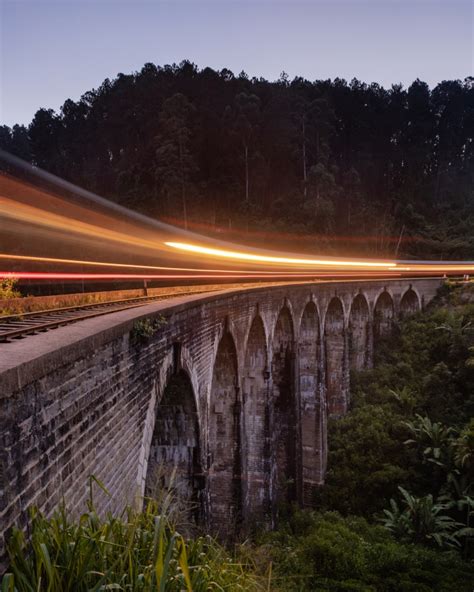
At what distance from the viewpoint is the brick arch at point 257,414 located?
15.9 m

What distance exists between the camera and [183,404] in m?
9.84

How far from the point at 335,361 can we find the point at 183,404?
17437 mm

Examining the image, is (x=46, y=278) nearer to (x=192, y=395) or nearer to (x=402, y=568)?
(x=192, y=395)

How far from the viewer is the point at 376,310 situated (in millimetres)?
33438

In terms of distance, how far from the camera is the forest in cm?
4406

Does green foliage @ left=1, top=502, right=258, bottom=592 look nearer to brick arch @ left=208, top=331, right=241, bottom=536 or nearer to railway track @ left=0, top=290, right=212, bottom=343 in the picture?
railway track @ left=0, top=290, right=212, bottom=343

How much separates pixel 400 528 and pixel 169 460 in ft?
29.9

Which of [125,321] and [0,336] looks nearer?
[0,336]

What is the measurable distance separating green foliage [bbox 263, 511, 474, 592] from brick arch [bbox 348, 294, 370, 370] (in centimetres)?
1560

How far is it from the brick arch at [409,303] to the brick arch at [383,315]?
2320mm

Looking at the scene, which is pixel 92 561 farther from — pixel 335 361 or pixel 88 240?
pixel 335 361

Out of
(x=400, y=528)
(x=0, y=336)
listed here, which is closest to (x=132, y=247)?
(x=0, y=336)

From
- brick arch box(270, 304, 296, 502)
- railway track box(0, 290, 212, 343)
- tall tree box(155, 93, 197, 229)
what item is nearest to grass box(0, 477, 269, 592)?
railway track box(0, 290, 212, 343)

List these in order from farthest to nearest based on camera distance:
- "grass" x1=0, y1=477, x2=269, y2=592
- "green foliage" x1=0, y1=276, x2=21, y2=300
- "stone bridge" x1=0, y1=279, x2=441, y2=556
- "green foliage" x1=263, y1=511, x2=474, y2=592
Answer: "green foliage" x1=263, y1=511, x2=474, y2=592, "green foliage" x1=0, y1=276, x2=21, y2=300, "stone bridge" x1=0, y1=279, x2=441, y2=556, "grass" x1=0, y1=477, x2=269, y2=592
